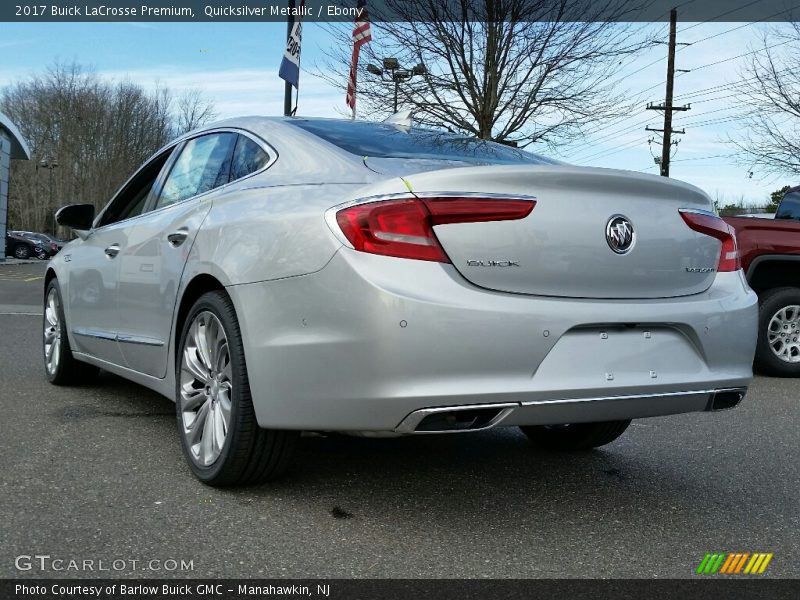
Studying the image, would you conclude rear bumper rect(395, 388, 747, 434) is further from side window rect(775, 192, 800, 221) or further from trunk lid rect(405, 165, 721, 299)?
side window rect(775, 192, 800, 221)

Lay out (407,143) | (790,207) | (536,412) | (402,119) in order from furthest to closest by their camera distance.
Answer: (790,207) → (402,119) → (407,143) → (536,412)

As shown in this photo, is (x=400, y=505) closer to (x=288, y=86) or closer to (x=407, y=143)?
(x=407, y=143)

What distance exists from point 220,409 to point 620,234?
166cm

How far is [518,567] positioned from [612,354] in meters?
0.77

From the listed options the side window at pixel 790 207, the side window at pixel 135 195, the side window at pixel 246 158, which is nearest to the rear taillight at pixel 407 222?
the side window at pixel 246 158

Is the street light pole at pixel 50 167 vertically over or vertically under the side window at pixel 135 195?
under

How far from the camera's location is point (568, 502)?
349 cm

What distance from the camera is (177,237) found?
3.89 metres

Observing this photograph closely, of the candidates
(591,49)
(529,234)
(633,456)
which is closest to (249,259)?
(529,234)

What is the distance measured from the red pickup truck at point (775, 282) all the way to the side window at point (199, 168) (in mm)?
4815

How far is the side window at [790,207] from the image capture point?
820 centimetres

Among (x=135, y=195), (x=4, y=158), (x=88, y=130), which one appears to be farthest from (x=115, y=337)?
(x=88, y=130)

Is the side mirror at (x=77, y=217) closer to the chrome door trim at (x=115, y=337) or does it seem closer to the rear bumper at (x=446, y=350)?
the chrome door trim at (x=115, y=337)
